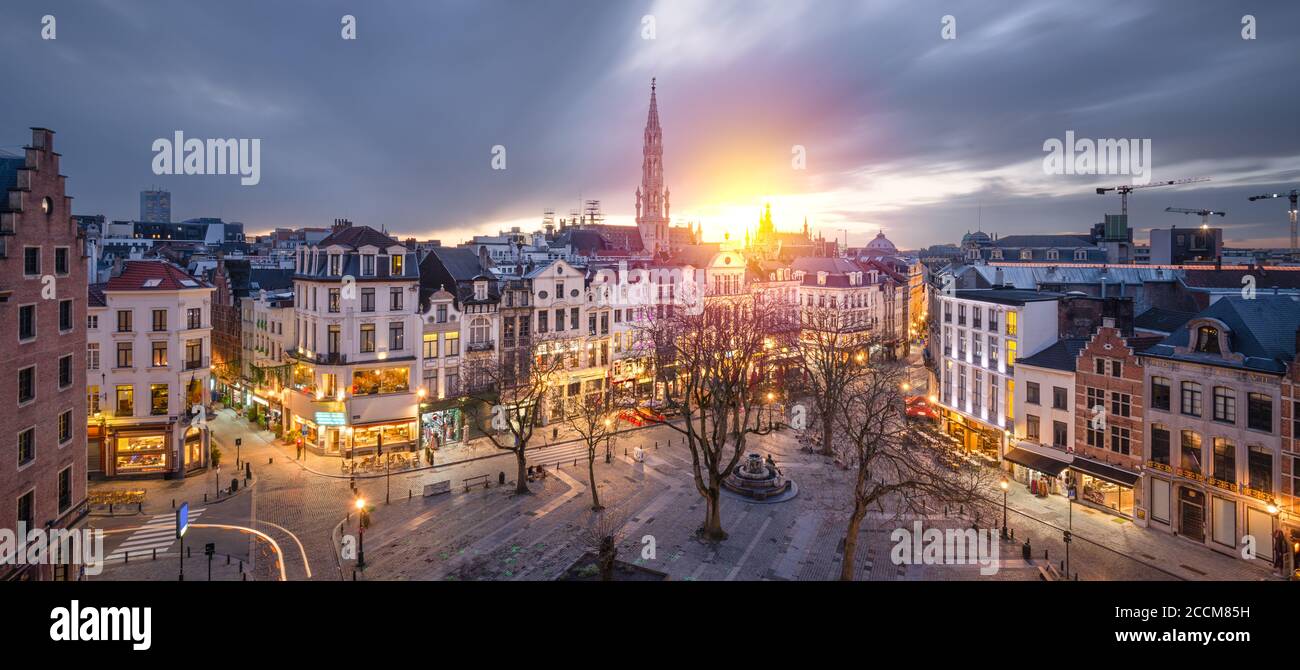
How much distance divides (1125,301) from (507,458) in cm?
4054

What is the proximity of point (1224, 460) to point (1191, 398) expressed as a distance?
3158mm

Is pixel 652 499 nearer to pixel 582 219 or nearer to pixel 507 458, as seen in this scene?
pixel 507 458

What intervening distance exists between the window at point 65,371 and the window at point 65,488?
10.7ft

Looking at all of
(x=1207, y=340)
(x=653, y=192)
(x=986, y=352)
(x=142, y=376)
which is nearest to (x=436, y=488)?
(x=142, y=376)

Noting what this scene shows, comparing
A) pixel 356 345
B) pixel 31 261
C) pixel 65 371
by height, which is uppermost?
pixel 31 261

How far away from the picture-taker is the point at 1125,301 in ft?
129

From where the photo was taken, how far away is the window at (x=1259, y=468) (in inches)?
1118

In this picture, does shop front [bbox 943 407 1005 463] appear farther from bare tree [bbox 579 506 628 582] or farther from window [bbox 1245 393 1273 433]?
bare tree [bbox 579 506 628 582]

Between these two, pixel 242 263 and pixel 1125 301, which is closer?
pixel 1125 301

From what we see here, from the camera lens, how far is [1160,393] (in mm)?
32969

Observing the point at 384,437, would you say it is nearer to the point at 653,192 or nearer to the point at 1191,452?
the point at 1191,452

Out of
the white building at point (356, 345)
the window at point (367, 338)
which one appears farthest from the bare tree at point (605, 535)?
the window at point (367, 338)

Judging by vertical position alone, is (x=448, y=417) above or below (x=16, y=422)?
below

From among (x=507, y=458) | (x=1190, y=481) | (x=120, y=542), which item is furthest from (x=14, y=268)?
(x=1190, y=481)
